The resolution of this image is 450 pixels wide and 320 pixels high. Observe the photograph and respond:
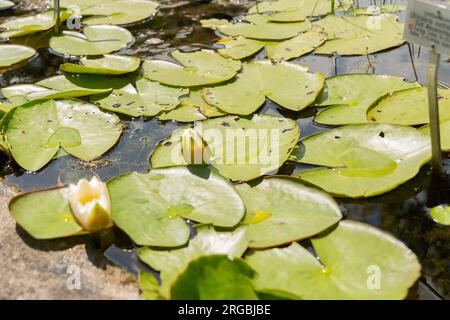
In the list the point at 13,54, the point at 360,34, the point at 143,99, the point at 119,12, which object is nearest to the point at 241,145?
the point at 143,99

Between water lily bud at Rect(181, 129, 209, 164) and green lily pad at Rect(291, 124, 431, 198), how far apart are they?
0.32 meters

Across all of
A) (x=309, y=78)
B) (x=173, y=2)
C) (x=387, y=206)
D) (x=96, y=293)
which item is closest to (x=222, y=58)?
(x=309, y=78)

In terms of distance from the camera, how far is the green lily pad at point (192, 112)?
2.01m

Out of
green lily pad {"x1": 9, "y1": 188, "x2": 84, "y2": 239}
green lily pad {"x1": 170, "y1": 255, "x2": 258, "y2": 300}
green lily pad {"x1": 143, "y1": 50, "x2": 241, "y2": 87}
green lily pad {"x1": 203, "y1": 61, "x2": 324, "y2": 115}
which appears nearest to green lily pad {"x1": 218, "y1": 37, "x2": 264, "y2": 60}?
green lily pad {"x1": 143, "y1": 50, "x2": 241, "y2": 87}

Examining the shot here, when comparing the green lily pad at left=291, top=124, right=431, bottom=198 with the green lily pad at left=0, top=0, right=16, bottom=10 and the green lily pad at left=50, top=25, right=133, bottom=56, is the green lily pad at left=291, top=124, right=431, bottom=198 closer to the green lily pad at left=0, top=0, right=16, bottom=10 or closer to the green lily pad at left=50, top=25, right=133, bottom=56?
the green lily pad at left=50, top=25, right=133, bottom=56

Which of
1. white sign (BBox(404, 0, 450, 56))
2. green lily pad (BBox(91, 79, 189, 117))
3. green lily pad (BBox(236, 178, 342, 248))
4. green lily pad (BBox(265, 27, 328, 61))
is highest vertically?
white sign (BBox(404, 0, 450, 56))

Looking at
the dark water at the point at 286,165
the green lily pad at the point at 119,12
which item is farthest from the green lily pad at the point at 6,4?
the green lily pad at the point at 119,12

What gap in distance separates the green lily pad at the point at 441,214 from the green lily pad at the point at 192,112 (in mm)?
884

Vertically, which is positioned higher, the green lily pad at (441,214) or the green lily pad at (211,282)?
the green lily pad at (211,282)

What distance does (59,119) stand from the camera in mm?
1979

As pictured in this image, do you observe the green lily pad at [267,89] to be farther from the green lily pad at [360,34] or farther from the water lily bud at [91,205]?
the water lily bud at [91,205]

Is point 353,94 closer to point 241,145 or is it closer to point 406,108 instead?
point 406,108

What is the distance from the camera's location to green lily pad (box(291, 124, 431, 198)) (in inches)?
62.1
